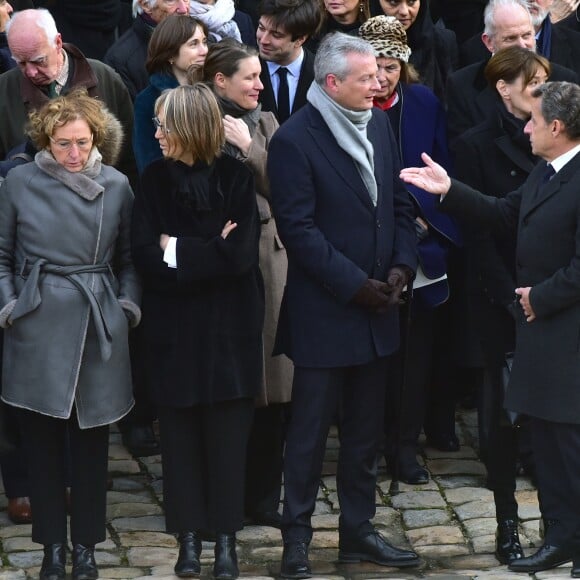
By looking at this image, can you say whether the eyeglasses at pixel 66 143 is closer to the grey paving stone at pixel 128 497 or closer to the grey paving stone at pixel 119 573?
the grey paving stone at pixel 119 573

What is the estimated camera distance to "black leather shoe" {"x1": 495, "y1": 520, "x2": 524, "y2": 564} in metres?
6.47

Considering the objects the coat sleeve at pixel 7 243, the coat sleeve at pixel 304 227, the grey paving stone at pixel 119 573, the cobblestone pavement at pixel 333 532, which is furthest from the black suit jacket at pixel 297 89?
the grey paving stone at pixel 119 573

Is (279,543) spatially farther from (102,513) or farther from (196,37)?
(196,37)

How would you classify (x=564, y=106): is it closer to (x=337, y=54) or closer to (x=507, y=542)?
(x=337, y=54)

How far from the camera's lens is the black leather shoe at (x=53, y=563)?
6.14 meters

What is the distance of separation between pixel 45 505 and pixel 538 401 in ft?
6.74

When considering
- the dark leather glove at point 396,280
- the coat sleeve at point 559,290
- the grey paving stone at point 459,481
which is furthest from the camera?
the grey paving stone at point 459,481

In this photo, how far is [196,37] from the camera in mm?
7164

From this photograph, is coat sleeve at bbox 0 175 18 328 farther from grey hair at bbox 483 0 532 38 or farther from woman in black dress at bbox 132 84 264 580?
grey hair at bbox 483 0 532 38

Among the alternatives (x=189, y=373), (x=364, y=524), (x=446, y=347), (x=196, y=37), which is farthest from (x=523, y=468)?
(x=196, y=37)

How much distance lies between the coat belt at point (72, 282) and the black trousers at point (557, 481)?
70.8 inches

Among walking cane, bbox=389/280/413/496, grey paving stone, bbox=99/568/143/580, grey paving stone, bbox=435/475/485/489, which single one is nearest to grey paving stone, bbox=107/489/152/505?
grey paving stone, bbox=99/568/143/580

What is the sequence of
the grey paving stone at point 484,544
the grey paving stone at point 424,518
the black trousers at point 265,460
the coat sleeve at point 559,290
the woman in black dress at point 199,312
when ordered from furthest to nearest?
the grey paving stone at point 424,518, the black trousers at point 265,460, the grey paving stone at point 484,544, the woman in black dress at point 199,312, the coat sleeve at point 559,290

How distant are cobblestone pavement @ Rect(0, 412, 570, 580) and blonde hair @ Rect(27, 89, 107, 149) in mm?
1800
